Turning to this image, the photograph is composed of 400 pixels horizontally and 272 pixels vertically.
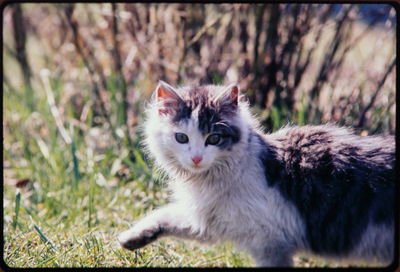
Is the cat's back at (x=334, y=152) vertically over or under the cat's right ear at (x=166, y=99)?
under

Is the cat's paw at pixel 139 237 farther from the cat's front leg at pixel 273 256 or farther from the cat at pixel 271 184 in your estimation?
the cat's front leg at pixel 273 256

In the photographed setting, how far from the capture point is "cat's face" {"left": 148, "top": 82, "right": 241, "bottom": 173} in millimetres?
2266

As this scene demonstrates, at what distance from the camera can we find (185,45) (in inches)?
146

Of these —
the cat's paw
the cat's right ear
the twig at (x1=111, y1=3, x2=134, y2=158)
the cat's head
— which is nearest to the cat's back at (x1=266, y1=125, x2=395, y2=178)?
the cat's head

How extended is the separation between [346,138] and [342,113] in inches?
46.5

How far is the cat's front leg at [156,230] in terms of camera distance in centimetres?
243

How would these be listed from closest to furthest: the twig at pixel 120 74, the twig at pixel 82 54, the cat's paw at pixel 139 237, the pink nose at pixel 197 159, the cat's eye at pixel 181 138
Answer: the pink nose at pixel 197 159, the cat's eye at pixel 181 138, the cat's paw at pixel 139 237, the twig at pixel 120 74, the twig at pixel 82 54

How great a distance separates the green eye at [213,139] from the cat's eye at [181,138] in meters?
0.10

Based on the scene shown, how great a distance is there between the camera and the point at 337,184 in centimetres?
225

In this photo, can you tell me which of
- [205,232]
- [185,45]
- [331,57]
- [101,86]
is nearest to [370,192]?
[205,232]

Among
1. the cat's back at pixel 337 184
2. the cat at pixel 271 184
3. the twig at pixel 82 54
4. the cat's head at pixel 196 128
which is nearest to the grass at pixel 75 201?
the twig at pixel 82 54

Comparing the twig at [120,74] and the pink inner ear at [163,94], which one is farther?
the twig at [120,74]

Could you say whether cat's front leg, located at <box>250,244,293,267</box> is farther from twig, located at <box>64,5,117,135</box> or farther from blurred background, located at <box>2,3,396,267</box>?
twig, located at <box>64,5,117,135</box>

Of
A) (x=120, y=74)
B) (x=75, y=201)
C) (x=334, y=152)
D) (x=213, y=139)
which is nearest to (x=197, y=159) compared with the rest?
(x=213, y=139)
